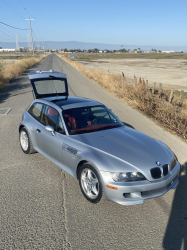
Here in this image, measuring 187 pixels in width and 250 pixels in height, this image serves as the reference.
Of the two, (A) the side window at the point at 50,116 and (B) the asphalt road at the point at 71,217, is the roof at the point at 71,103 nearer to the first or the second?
(A) the side window at the point at 50,116

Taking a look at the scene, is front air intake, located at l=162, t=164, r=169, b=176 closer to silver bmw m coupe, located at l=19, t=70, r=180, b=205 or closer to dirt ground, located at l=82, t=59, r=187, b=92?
silver bmw m coupe, located at l=19, t=70, r=180, b=205

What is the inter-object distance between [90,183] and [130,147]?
0.89 metres

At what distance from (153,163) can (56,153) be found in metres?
1.84

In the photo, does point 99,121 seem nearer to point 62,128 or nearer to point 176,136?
point 62,128

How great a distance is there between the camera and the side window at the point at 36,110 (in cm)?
508

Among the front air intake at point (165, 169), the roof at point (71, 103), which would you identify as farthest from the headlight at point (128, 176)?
the roof at point (71, 103)

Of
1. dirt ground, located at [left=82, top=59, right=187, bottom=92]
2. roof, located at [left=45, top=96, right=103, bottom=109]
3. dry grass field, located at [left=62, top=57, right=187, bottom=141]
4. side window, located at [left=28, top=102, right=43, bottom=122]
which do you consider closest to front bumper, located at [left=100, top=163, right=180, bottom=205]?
roof, located at [left=45, top=96, right=103, bottom=109]

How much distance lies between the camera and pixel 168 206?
3.52 meters

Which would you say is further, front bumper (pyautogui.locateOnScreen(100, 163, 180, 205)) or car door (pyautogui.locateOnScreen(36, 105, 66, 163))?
car door (pyautogui.locateOnScreen(36, 105, 66, 163))

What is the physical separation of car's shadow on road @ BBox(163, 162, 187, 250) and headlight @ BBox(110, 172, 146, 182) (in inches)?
30.5

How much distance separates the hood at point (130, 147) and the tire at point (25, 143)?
1711 mm

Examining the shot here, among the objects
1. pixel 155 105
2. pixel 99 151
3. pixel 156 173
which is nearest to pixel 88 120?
pixel 99 151

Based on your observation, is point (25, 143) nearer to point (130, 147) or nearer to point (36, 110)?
point (36, 110)

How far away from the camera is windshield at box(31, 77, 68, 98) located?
637 cm
